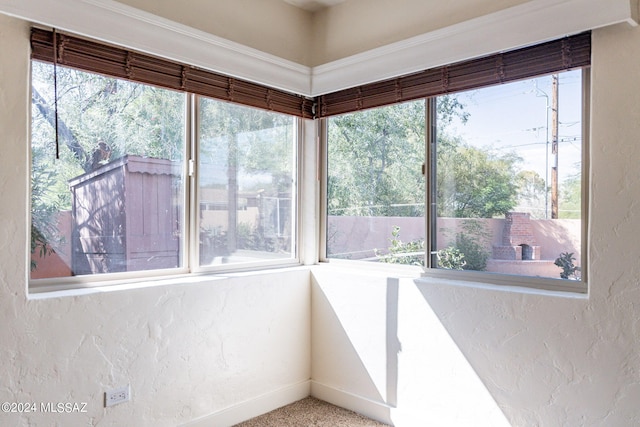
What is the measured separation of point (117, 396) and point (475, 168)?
6.90 ft

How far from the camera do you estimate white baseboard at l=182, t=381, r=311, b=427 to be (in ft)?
8.09

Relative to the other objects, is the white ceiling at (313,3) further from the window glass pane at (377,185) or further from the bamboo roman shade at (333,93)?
the window glass pane at (377,185)

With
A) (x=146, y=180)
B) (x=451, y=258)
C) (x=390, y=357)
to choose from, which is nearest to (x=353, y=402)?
(x=390, y=357)

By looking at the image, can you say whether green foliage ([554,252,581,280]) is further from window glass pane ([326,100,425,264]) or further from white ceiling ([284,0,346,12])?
white ceiling ([284,0,346,12])

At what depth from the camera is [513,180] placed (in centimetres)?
229

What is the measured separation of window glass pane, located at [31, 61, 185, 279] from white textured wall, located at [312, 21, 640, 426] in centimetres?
148

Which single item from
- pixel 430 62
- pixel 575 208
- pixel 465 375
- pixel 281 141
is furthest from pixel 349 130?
pixel 465 375

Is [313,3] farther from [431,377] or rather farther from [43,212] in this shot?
[431,377]

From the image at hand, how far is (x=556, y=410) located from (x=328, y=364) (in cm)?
134

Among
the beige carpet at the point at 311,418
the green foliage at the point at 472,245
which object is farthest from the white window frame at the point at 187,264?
the green foliage at the point at 472,245

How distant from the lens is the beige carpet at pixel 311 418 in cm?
259

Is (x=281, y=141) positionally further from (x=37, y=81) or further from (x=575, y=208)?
(x=575, y=208)

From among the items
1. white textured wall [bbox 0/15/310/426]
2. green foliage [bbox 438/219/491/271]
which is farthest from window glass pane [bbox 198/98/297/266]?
green foliage [bbox 438/219/491/271]

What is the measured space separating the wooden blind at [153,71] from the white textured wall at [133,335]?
4.3 inches
